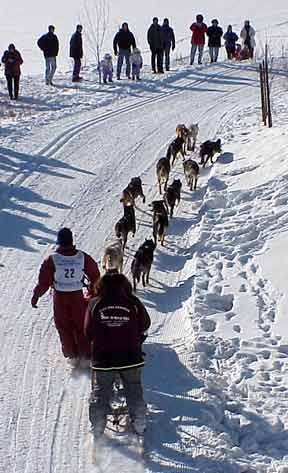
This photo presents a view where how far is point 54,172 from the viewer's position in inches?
647

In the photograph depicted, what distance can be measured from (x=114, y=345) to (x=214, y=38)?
77.7ft

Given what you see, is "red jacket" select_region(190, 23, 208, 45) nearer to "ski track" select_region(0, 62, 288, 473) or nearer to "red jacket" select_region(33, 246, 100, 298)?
"ski track" select_region(0, 62, 288, 473)

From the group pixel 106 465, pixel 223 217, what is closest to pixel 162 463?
pixel 106 465

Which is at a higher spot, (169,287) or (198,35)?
(198,35)

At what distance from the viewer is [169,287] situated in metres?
11.2

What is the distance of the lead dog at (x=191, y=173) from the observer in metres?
15.0

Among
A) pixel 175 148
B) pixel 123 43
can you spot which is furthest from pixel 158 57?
pixel 175 148

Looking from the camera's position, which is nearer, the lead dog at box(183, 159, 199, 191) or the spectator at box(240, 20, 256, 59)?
the lead dog at box(183, 159, 199, 191)

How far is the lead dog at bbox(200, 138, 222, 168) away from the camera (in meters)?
16.5

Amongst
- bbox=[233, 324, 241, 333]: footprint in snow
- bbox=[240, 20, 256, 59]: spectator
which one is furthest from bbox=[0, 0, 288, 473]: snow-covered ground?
bbox=[240, 20, 256, 59]: spectator

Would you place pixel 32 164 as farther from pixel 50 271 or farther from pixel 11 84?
pixel 50 271

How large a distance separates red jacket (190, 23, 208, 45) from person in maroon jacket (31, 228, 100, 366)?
2099cm

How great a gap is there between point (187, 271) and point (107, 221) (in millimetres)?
2327

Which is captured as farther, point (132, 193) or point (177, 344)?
point (132, 193)
